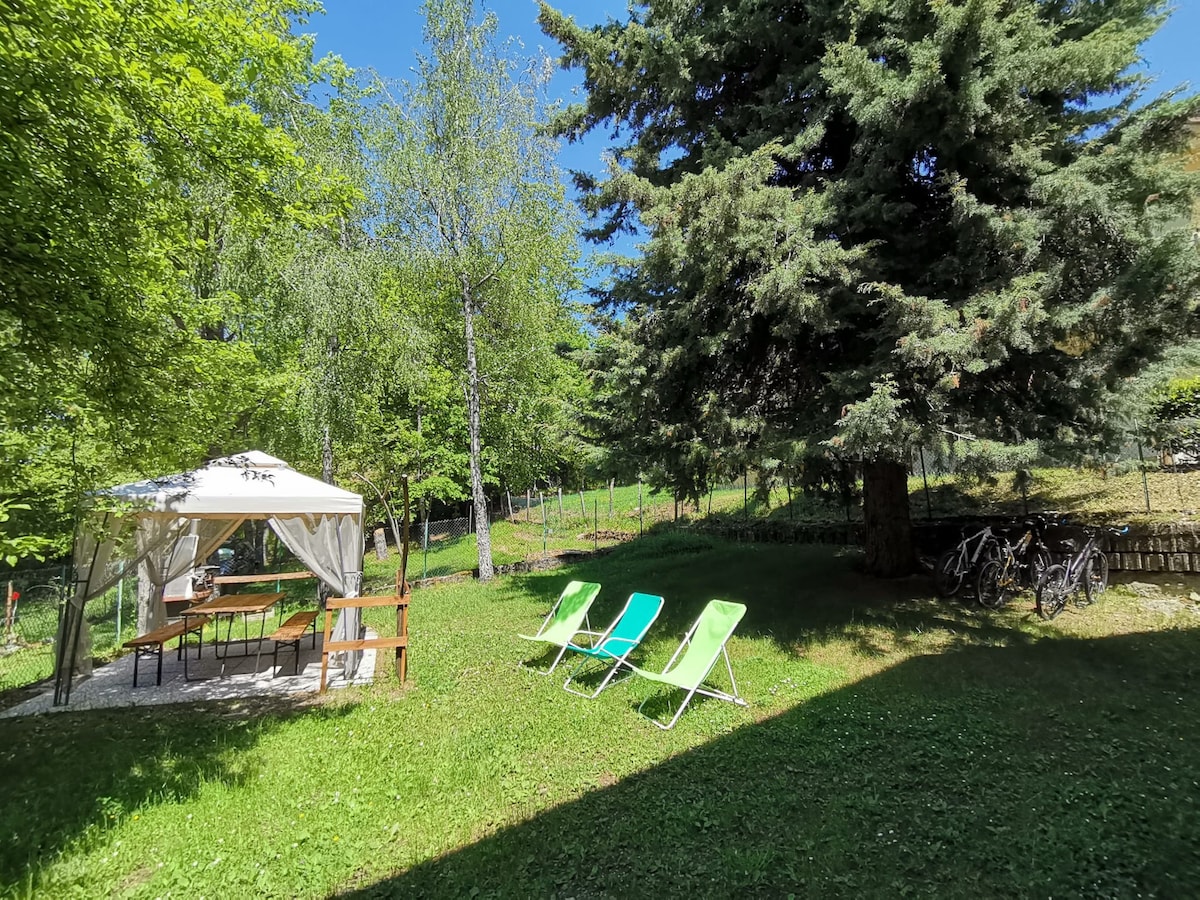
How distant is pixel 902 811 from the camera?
3398 mm

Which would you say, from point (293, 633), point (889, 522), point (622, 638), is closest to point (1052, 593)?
point (889, 522)

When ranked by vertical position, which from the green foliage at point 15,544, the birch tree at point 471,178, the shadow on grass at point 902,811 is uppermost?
the birch tree at point 471,178

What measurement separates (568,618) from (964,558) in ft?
17.5

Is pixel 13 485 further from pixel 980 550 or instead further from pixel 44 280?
pixel 980 550

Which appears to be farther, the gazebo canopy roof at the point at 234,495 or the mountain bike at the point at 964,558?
the mountain bike at the point at 964,558

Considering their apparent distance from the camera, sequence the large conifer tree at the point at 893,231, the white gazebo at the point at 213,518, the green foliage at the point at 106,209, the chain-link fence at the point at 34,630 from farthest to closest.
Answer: the chain-link fence at the point at 34,630, the white gazebo at the point at 213,518, the large conifer tree at the point at 893,231, the green foliage at the point at 106,209

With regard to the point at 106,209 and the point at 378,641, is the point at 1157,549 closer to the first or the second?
the point at 378,641

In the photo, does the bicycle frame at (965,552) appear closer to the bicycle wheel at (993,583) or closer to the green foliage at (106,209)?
the bicycle wheel at (993,583)

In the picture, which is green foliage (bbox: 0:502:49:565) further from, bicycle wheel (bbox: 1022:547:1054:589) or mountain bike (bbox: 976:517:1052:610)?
bicycle wheel (bbox: 1022:547:1054:589)

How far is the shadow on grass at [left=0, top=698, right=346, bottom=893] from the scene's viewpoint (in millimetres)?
3623

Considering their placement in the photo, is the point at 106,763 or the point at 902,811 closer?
the point at 902,811

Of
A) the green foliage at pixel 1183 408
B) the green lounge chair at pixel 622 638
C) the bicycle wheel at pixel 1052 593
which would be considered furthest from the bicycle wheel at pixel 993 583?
the green lounge chair at pixel 622 638

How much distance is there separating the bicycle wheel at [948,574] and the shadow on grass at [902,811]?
2422mm

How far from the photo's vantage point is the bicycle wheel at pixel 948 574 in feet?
24.5
